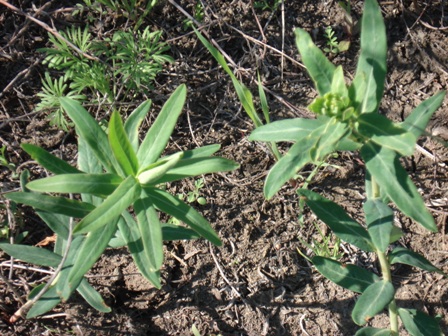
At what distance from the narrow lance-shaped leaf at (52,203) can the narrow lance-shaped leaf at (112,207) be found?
0.25 meters

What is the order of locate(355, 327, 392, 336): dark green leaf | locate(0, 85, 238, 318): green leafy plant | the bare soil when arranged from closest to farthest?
locate(0, 85, 238, 318): green leafy plant < locate(355, 327, 392, 336): dark green leaf < the bare soil

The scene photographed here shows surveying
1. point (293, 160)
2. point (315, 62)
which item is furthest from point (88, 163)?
point (315, 62)

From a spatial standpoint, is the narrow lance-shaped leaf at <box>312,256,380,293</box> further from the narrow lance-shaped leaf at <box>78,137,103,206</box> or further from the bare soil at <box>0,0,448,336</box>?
the narrow lance-shaped leaf at <box>78,137,103,206</box>

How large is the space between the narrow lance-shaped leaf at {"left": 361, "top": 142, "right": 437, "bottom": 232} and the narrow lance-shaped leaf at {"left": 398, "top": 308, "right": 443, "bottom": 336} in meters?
0.77

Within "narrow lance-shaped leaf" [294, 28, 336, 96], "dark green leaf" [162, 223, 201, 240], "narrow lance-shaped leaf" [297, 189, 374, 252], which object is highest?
"narrow lance-shaped leaf" [294, 28, 336, 96]

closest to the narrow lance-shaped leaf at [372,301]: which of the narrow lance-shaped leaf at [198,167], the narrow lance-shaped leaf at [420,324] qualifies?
the narrow lance-shaped leaf at [420,324]

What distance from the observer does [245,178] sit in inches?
144

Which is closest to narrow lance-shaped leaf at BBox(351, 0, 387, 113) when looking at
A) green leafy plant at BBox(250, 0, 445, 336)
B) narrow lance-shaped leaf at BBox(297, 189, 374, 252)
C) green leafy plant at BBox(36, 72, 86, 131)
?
green leafy plant at BBox(250, 0, 445, 336)

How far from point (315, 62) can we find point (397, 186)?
60cm

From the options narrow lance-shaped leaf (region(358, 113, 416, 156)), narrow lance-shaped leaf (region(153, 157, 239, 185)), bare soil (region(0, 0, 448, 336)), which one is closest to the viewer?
narrow lance-shaped leaf (region(358, 113, 416, 156))

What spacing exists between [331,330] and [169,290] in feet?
3.10

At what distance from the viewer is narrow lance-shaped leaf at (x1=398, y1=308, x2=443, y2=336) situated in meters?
2.84

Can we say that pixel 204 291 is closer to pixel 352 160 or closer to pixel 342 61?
pixel 352 160

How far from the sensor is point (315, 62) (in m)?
2.40
